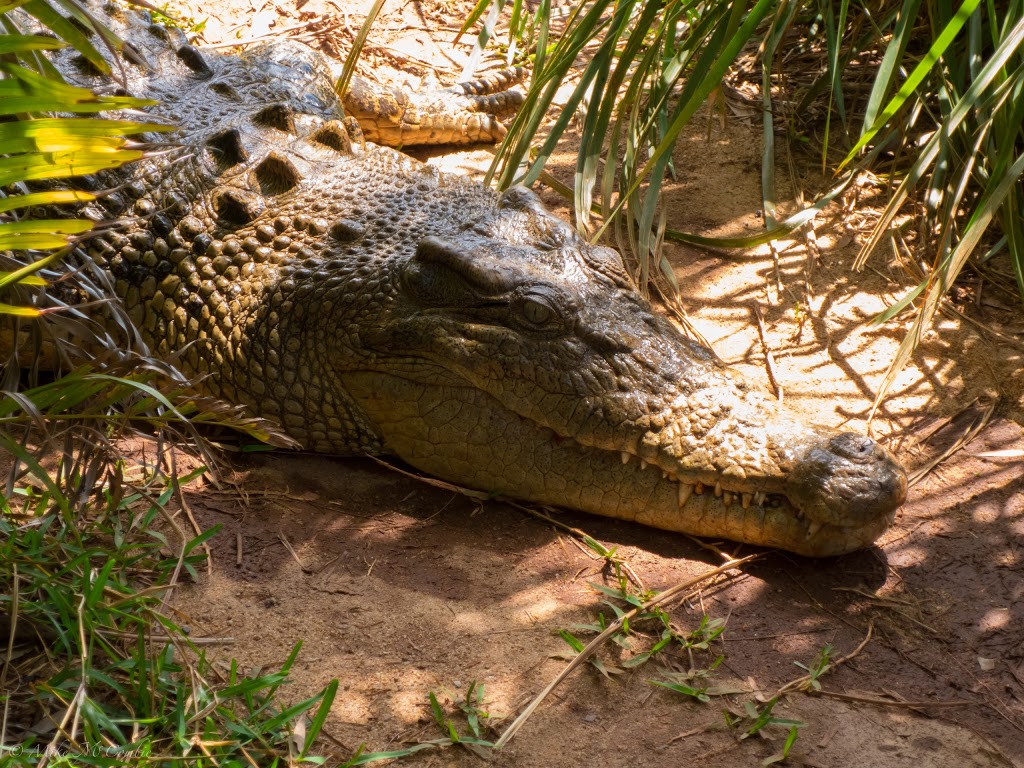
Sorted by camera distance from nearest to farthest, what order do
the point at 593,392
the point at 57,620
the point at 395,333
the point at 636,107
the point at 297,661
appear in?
the point at 57,620, the point at 297,661, the point at 593,392, the point at 395,333, the point at 636,107

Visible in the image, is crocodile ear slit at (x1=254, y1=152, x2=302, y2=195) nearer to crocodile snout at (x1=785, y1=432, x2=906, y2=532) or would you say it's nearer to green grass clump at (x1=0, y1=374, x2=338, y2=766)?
green grass clump at (x1=0, y1=374, x2=338, y2=766)

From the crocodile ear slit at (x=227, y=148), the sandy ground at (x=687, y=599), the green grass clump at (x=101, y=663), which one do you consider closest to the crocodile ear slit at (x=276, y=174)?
the crocodile ear slit at (x=227, y=148)

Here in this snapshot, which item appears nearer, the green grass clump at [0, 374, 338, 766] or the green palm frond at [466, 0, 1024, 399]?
the green grass clump at [0, 374, 338, 766]

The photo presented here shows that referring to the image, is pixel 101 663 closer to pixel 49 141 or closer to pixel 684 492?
pixel 49 141

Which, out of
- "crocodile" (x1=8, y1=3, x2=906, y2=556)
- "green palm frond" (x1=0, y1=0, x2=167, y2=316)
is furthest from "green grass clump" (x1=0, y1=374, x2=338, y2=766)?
"crocodile" (x1=8, y1=3, x2=906, y2=556)

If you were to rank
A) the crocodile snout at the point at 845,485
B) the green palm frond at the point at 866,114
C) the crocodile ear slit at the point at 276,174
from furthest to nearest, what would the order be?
the crocodile ear slit at the point at 276,174 < the green palm frond at the point at 866,114 < the crocodile snout at the point at 845,485

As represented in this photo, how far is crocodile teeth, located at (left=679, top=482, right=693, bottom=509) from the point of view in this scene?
3186 millimetres

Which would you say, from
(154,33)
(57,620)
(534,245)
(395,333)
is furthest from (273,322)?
(154,33)

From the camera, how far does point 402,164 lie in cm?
432

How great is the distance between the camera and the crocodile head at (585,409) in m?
3.06

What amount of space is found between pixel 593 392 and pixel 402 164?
1.62 metres

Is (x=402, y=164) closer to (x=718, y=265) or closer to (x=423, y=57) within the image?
(x=718, y=265)

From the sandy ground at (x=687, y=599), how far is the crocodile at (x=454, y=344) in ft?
0.63

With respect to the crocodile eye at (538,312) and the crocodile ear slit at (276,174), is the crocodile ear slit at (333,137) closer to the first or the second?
the crocodile ear slit at (276,174)
